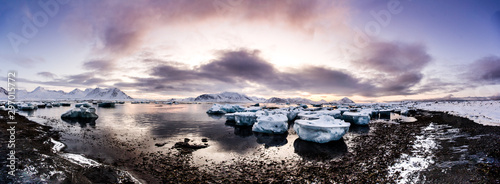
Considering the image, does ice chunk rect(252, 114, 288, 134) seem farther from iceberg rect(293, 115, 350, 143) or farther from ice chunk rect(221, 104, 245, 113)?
ice chunk rect(221, 104, 245, 113)

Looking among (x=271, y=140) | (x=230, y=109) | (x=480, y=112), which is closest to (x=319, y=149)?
(x=271, y=140)

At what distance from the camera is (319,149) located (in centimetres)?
1282

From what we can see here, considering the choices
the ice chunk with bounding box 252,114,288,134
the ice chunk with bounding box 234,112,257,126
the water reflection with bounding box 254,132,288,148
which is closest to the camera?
the water reflection with bounding box 254,132,288,148

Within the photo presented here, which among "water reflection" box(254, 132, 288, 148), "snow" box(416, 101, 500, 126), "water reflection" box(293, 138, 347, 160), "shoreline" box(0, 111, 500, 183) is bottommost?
"water reflection" box(254, 132, 288, 148)

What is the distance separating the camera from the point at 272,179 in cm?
801

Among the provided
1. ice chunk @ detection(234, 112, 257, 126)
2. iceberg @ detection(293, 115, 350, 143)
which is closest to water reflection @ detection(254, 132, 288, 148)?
iceberg @ detection(293, 115, 350, 143)

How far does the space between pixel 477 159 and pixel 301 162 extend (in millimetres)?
8089

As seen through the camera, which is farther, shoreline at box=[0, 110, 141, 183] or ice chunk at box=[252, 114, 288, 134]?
ice chunk at box=[252, 114, 288, 134]

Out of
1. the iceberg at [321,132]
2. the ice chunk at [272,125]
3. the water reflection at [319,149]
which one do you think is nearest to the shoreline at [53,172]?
the water reflection at [319,149]

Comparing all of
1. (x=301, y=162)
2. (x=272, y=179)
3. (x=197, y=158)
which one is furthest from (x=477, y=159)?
(x=197, y=158)

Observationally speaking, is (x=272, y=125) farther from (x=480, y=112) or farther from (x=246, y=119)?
(x=480, y=112)

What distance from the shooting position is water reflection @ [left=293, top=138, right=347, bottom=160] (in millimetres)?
11406

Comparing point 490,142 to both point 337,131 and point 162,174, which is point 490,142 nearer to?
point 337,131

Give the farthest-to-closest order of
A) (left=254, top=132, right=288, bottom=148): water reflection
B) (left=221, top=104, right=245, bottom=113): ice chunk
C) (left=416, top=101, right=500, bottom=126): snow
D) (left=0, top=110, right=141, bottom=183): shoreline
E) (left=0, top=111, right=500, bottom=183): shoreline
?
(left=221, top=104, right=245, bottom=113): ice chunk < (left=416, top=101, right=500, bottom=126): snow < (left=254, top=132, right=288, bottom=148): water reflection < (left=0, top=111, right=500, bottom=183): shoreline < (left=0, top=110, right=141, bottom=183): shoreline
